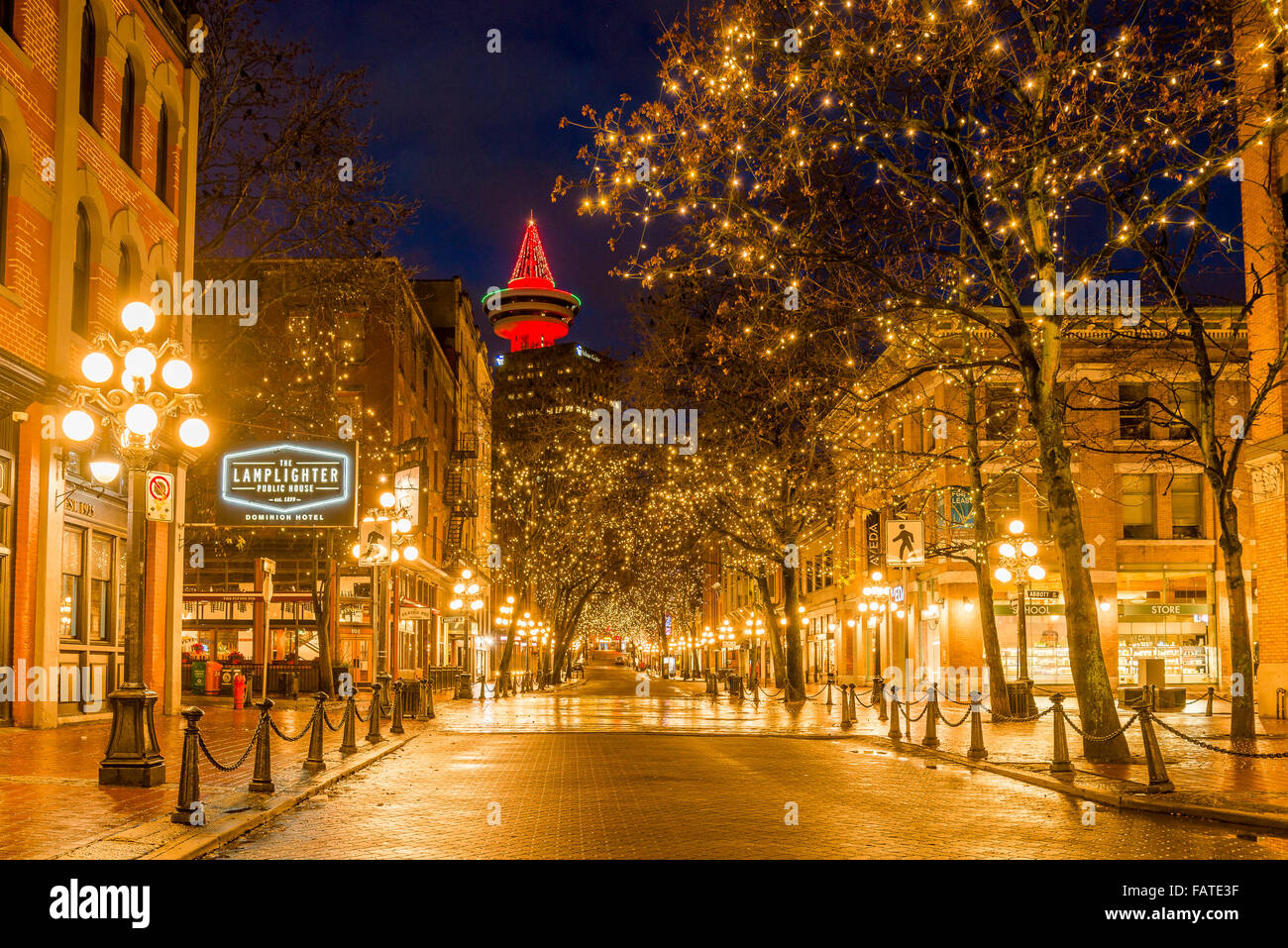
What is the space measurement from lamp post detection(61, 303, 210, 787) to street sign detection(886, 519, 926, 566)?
13.4 metres

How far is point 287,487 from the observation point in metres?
25.1

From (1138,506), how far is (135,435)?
4004 centimetres

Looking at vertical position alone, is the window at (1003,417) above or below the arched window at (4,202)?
below

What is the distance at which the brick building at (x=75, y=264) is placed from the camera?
18203mm

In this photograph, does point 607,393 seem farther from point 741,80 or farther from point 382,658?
point 741,80

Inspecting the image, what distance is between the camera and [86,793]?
11758 millimetres

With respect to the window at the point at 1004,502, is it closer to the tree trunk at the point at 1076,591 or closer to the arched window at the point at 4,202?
the tree trunk at the point at 1076,591

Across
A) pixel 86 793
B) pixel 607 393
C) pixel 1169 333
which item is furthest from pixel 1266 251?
pixel 607 393

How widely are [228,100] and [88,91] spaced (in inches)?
243

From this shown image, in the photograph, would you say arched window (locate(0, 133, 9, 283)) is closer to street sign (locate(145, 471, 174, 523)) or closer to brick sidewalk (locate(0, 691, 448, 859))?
street sign (locate(145, 471, 174, 523))

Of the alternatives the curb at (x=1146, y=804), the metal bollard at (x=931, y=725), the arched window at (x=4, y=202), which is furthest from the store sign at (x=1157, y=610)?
the arched window at (x=4, y=202)

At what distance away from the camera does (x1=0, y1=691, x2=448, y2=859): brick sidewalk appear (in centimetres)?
946
